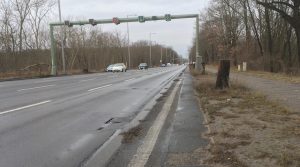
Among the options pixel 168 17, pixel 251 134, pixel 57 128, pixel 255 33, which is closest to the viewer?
pixel 251 134

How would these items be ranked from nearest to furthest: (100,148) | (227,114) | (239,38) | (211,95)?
1. (100,148)
2. (227,114)
3. (211,95)
4. (239,38)

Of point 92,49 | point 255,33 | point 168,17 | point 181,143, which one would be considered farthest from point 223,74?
point 92,49

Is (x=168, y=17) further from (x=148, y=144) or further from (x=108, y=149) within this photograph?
(x=108, y=149)

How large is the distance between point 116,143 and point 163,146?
910 mm

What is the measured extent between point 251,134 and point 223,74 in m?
10.7

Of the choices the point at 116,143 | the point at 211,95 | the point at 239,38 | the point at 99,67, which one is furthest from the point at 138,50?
the point at 116,143

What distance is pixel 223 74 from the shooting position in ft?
62.3

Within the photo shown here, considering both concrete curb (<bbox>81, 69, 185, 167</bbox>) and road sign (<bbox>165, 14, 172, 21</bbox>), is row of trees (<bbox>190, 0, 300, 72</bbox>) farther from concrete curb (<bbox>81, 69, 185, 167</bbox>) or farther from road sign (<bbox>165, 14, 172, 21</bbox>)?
concrete curb (<bbox>81, 69, 185, 167</bbox>)

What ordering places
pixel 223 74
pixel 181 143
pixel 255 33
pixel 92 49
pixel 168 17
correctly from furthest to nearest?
pixel 92 49 → pixel 255 33 → pixel 168 17 → pixel 223 74 → pixel 181 143

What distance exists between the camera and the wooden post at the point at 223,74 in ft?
61.8

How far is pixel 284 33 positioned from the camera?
57219mm

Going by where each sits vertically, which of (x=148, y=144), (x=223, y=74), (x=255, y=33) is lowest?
(x=148, y=144)

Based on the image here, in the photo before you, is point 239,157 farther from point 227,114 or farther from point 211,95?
point 211,95

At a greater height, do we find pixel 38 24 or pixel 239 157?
pixel 38 24
